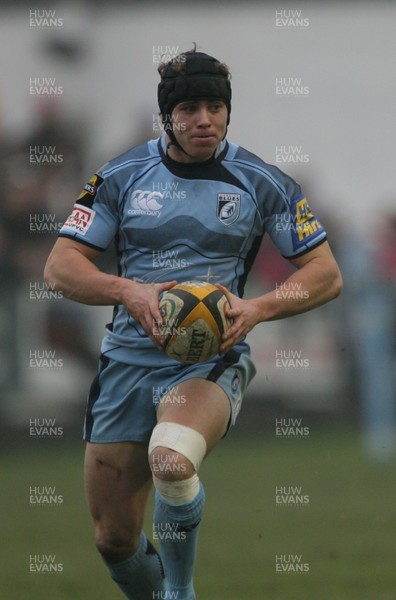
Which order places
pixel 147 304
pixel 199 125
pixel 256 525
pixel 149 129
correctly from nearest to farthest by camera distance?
pixel 147 304
pixel 199 125
pixel 256 525
pixel 149 129

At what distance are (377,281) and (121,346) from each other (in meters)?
5.56

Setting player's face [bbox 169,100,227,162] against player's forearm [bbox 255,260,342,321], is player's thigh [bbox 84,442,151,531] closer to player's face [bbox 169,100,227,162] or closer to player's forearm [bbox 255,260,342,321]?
player's forearm [bbox 255,260,342,321]

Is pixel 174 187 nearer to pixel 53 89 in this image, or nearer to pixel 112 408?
pixel 112 408

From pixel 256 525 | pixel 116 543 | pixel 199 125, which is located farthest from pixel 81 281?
pixel 256 525

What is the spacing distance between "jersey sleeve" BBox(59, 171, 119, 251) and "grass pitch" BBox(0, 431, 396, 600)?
188 cm

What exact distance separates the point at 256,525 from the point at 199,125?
12.2 ft

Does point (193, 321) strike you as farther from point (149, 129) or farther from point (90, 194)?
point (149, 129)

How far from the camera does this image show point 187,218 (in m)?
5.34

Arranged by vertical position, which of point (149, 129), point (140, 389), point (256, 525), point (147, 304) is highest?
point (147, 304)

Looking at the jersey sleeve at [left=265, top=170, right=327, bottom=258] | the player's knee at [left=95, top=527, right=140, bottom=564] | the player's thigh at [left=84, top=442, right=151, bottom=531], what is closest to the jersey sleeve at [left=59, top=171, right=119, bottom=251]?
the jersey sleeve at [left=265, top=170, right=327, bottom=258]

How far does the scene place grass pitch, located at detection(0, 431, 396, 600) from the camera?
6410 millimetres

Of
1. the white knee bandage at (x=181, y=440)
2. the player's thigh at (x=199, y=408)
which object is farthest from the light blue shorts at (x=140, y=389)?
the white knee bandage at (x=181, y=440)

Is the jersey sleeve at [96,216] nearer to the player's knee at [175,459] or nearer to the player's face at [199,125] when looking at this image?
the player's face at [199,125]

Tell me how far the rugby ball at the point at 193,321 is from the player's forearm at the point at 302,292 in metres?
A: 0.25
